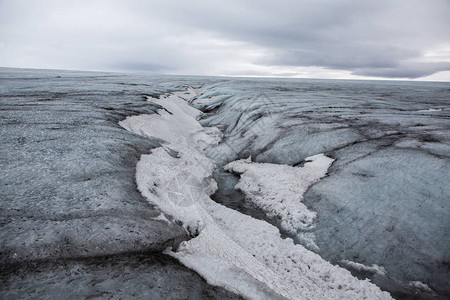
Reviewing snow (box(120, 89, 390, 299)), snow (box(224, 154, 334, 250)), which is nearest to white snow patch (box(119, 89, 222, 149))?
snow (box(120, 89, 390, 299))

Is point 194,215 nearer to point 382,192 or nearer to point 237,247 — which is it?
point 237,247

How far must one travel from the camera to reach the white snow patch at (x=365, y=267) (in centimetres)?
273

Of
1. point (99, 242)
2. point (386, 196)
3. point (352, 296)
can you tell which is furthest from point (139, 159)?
point (386, 196)

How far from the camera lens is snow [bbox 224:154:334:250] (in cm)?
355

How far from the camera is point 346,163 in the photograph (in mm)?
4305

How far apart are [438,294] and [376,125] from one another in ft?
13.1

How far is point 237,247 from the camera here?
271cm

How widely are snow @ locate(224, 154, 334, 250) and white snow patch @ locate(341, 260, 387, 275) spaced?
381mm

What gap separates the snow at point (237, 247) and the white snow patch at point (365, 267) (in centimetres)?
13

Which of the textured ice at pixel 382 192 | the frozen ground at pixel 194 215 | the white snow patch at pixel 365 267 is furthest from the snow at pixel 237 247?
the textured ice at pixel 382 192

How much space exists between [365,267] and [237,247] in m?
1.39

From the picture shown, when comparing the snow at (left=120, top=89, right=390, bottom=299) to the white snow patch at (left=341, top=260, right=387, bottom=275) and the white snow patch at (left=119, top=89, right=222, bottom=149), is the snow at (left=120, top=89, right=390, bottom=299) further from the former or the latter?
the white snow patch at (left=119, top=89, right=222, bottom=149)

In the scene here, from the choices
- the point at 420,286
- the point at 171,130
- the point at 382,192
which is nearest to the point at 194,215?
the point at 420,286

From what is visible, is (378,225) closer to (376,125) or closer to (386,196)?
(386,196)
